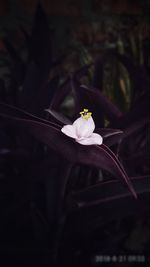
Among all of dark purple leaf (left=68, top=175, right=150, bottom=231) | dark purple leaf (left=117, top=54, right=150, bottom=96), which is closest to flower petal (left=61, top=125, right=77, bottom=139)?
dark purple leaf (left=68, top=175, right=150, bottom=231)

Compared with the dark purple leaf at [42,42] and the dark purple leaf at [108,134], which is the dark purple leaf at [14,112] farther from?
the dark purple leaf at [42,42]

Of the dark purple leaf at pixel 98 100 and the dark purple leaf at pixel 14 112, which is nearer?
the dark purple leaf at pixel 14 112

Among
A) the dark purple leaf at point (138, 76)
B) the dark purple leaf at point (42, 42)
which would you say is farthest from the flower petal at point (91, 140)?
the dark purple leaf at point (42, 42)

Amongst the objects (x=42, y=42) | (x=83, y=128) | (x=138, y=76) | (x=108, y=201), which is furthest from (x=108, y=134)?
(x=42, y=42)

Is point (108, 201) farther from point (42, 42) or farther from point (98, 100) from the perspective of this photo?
point (42, 42)

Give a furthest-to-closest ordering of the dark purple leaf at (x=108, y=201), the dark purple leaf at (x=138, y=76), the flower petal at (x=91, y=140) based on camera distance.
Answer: the dark purple leaf at (x=138, y=76)
the dark purple leaf at (x=108, y=201)
the flower petal at (x=91, y=140)

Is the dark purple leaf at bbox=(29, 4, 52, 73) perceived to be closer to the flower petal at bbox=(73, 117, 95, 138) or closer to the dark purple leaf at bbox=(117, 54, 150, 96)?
the dark purple leaf at bbox=(117, 54, 150, 96)

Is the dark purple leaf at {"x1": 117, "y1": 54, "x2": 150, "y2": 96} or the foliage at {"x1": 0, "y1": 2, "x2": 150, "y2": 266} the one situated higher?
the dark purple leaf at {"x1": 117, "y1": 54, "x2": 150, "y2": 96}

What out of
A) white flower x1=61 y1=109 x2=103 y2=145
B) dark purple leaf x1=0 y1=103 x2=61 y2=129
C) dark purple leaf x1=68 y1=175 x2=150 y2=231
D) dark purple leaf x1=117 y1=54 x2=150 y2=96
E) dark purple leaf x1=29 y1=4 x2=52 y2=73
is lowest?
dark purple leaf x1=68 y1=175 x2=150 y2=231
